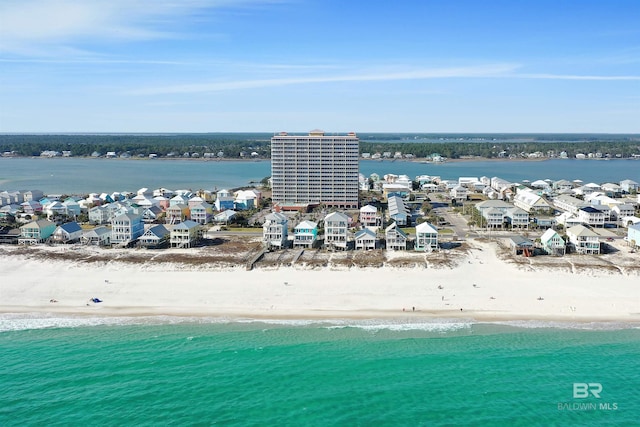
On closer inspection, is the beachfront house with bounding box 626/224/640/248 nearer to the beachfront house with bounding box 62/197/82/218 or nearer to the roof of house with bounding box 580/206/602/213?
the roof of house with bounding box 580/206/602/213

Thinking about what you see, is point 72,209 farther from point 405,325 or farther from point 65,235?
point 405,325

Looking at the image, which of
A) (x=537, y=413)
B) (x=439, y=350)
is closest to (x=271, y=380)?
(x=439, y=350)

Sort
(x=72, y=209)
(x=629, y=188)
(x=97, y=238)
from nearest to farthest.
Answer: (x=97, y=238), (x=72, y=209), (x=629, y=188)

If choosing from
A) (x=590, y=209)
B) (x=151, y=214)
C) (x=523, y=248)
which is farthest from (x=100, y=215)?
(x=590, y=209)

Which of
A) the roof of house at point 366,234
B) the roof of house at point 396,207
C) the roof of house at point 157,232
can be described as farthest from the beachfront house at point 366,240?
the roof of house at point 157,232

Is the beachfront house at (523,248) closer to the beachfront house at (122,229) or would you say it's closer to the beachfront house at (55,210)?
the beachfront house at (122,229)

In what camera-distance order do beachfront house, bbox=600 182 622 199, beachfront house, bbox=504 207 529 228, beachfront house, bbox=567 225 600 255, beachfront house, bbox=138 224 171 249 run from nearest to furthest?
beachfront house, bbox=567 225 600 255
beachfront house, bbox=138 224 171 249
beachfront house, bbox=504 207 529 228
beachfront house, bbox=600 182 622 199

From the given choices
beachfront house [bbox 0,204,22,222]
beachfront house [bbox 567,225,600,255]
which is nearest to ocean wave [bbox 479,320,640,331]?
beachfront house [bbox 567,225,600,255]
